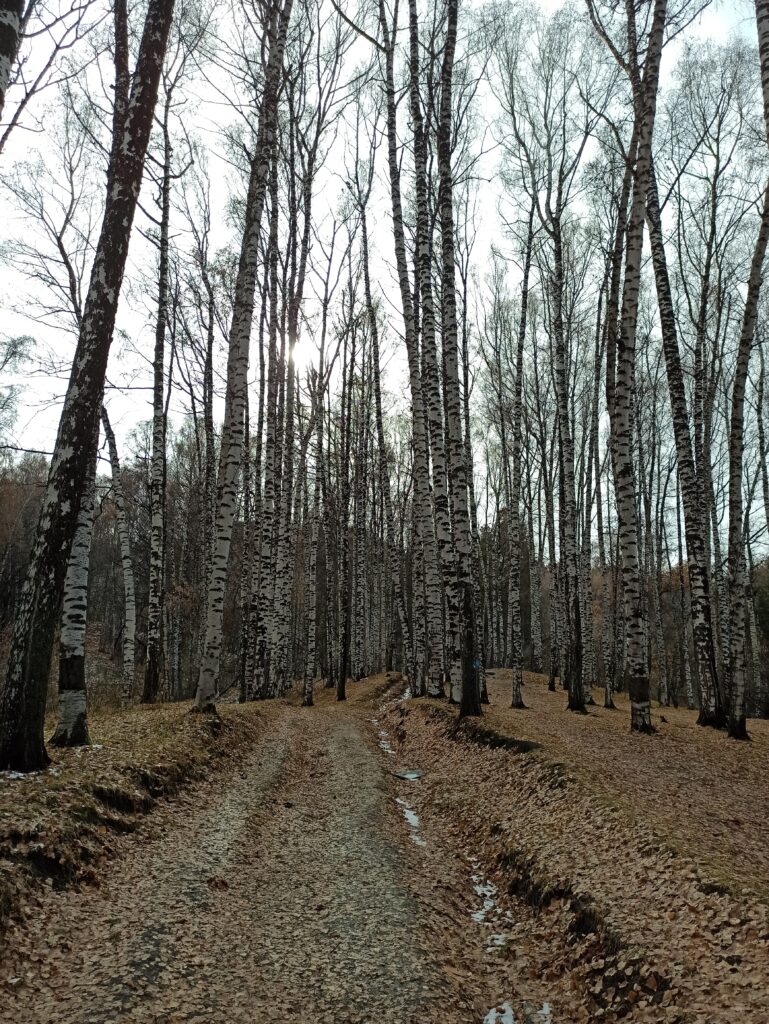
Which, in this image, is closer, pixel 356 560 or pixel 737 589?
pixel 737 589

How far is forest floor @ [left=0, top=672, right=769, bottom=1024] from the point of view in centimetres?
385

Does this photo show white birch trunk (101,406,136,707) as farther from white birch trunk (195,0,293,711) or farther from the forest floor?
the forest floor

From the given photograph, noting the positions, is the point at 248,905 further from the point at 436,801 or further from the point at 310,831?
the point at 436,801

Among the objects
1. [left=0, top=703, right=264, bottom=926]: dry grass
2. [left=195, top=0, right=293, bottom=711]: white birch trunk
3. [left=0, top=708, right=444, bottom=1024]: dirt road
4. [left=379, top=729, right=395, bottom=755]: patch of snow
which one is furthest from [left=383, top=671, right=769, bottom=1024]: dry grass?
[left=195, top=0, right=293, bottom=711]: white birch trunk

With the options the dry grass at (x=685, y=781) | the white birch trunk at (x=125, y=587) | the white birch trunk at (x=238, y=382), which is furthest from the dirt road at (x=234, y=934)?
the white birch trunk at (x=125, y=587)

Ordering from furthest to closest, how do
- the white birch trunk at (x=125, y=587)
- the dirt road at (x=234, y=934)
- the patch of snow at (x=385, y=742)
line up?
the white birch trunk at (x=125, y=587)
the patch of snow at (x=385, y=742)
the dirt road at (x=234, y=934)

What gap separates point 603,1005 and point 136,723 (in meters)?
9.20

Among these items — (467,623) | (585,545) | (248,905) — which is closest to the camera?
(248,905)

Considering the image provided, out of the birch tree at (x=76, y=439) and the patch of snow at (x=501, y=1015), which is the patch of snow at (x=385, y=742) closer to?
the birch tree at (x=76, y=439)

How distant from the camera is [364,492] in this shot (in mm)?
27812

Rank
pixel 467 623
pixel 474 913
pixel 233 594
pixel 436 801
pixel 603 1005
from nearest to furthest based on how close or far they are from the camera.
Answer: pixel 603 1005, pixel 474 913, pixel 436 801, pixel 467 623, pixel 233 594

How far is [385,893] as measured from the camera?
5574mm

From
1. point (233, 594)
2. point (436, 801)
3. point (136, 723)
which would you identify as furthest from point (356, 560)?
point (436, 801)

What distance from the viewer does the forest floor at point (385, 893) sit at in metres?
3.85
